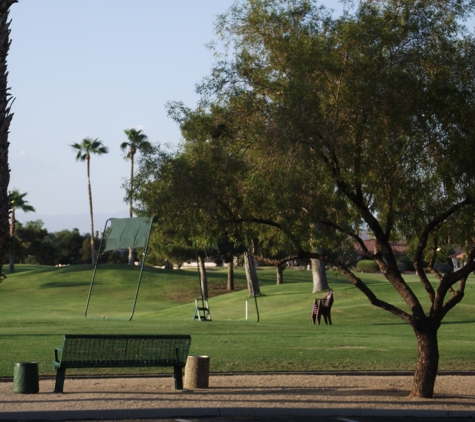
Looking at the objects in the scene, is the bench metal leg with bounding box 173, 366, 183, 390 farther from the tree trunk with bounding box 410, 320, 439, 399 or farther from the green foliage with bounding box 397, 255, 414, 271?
the green foliage with bounding box 397, 255, 414, 271

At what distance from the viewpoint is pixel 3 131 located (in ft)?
33.8

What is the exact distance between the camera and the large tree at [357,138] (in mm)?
11773

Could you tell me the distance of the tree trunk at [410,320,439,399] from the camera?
12.2 metres

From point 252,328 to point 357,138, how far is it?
44.8 ft

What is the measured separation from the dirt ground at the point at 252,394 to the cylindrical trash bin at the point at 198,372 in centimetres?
19

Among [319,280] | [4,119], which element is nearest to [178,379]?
[4,119]

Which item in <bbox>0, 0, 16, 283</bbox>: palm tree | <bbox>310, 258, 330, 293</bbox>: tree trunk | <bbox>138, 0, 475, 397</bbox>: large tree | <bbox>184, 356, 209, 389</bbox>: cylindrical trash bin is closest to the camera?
<bbox>0, 0, 16, 283</bbox>: palm tree

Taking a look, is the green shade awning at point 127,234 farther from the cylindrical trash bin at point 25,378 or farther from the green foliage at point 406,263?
the green foliage at point 406,263

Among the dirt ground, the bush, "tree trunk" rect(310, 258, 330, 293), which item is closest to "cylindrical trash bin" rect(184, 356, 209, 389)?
the dirt ground

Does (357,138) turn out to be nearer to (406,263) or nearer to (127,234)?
(127,234)

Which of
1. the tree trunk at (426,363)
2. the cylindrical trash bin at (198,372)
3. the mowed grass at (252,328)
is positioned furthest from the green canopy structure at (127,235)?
the tree trunk at (426,363)

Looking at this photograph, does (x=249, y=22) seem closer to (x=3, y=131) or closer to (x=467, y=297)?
(x=3, y=131)

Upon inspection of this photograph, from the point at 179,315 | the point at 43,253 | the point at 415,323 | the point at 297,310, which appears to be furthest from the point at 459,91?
the point at 43,253

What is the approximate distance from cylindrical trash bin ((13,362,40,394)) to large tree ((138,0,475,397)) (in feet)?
11.8
